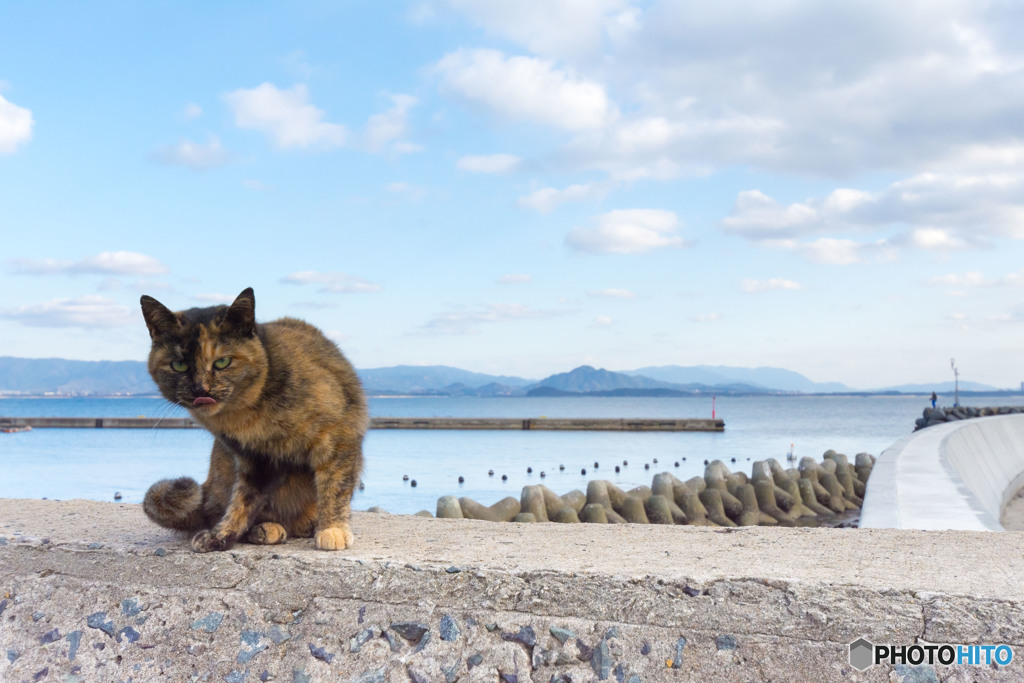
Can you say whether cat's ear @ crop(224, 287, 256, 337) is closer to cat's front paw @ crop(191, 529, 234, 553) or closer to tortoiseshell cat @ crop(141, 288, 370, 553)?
tortoiseshell cat @ crop(141, 288, 370, 553)

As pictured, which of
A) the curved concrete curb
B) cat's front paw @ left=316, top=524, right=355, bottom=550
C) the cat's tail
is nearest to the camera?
cat's front paw @ left=316, top=524, right=355, bottom=550

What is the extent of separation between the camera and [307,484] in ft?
10.9

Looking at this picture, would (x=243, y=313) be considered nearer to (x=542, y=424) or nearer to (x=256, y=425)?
(x=256, y=425)

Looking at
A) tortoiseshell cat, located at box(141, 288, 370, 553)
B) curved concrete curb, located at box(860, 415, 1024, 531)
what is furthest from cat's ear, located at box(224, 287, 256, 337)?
curved concrete curb, located at box(860, 415, 1024, 531)

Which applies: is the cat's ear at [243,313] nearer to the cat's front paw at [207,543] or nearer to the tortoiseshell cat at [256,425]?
the tortoiseshell cat at [256,425]

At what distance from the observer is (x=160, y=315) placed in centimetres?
299

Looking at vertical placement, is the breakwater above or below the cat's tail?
below

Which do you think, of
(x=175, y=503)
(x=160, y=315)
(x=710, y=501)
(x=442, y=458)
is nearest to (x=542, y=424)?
(x=442, y=458)

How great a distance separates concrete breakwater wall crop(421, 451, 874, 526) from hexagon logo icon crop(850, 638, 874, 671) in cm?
431

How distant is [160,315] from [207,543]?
975 millimetres

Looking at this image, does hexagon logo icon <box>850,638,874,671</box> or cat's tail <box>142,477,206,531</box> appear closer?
hexagon logo icon <box>850,638,874,671</box>

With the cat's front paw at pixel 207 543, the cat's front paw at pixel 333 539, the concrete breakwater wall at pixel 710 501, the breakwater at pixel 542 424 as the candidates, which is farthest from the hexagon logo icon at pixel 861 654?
the breakwater at pixel 542 424

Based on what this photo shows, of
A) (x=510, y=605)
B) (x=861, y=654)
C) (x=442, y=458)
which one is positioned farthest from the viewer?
(x=442, y=458)

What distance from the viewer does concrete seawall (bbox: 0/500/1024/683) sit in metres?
2.39
